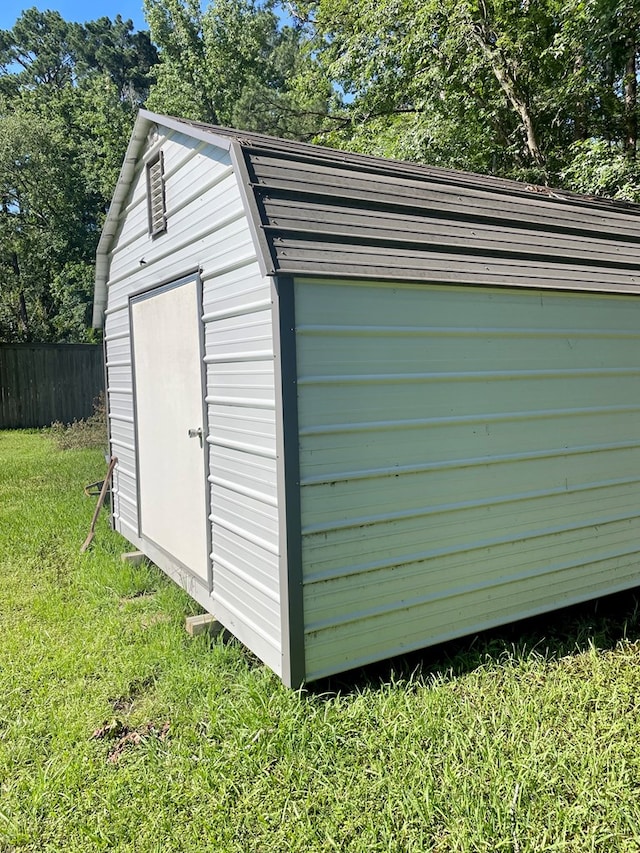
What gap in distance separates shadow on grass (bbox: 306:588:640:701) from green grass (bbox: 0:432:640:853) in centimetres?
2

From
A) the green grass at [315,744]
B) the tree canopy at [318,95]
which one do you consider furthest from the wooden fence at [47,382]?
the green grass at [315,744]

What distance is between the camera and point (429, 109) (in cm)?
889

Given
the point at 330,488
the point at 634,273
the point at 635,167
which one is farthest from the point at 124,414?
the point at 635,167

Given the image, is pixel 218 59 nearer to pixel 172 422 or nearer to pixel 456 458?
pixel 172 422

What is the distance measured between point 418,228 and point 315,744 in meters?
2.51

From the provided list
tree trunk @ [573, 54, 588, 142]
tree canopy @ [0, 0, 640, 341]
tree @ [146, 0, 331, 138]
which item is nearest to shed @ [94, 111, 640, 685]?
tree canopy @ [0, 0, 640, 341]

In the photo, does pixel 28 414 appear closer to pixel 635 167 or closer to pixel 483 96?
pixel 483 96

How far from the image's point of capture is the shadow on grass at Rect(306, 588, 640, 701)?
2.87 meters

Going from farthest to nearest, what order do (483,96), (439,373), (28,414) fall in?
1. (28,414)
2. (483,96)
3. (439,373)

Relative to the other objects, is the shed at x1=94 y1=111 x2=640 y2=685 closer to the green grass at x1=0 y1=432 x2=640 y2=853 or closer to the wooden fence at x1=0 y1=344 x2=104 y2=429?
the green grass at x1=0 y1=432 x2=640 y2=853

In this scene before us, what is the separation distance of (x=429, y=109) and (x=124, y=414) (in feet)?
23.2

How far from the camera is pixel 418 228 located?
303 centimetres

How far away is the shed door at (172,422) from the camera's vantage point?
3473mm

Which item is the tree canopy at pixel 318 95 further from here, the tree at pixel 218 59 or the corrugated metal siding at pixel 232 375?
the corrugated metal siding at pixel 232 375
